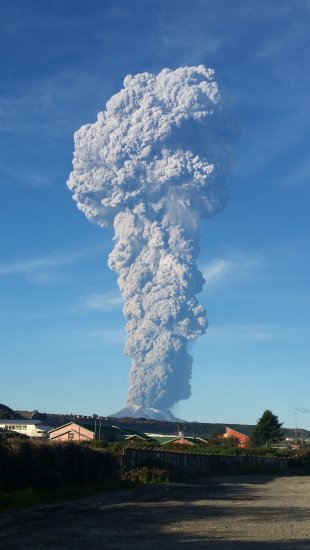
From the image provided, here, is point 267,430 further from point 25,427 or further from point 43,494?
point 43,494

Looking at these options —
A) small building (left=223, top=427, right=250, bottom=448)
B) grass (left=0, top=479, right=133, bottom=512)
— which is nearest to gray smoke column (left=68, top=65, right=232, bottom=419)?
small building (left=223, top=427, right=250, bottom=448)

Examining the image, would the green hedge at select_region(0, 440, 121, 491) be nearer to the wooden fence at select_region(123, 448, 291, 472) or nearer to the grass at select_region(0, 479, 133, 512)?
the grass at select_region(0, 479, 133, 512)

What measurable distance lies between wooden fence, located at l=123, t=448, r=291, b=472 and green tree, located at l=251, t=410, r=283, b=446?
128 feet

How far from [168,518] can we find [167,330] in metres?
130

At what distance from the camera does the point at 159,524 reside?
2439cm

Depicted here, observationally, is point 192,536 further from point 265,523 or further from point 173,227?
point 173,227

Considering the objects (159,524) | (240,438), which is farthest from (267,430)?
(159,524)

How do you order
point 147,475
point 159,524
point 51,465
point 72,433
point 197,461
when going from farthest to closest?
1. point 72,433
2. point 197,461
3. point 147,475
4. point 51,465
5. point 159,524

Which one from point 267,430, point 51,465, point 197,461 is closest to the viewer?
point 51,465

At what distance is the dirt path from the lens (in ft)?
64.4

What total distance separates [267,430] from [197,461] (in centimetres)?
6489

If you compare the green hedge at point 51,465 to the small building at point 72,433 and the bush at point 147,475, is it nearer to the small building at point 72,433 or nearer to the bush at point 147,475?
the bush at point 147,475

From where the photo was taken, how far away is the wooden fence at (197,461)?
49.9 m

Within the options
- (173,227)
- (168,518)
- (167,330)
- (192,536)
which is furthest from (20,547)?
(167,330)
